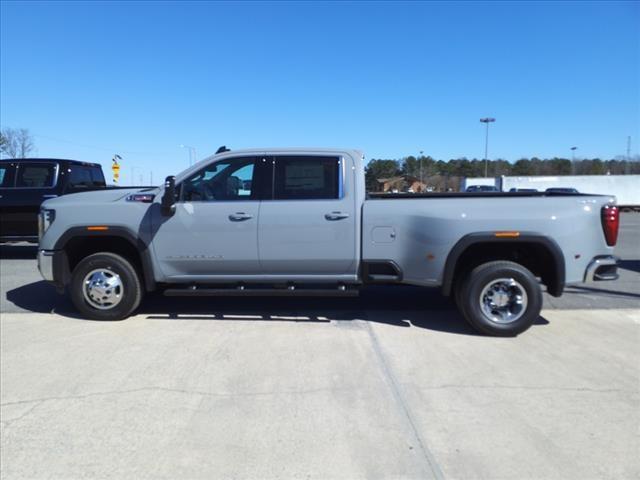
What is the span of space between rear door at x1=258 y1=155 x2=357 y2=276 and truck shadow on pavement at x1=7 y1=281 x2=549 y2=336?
75 centimetres

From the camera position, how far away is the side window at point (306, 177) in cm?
567

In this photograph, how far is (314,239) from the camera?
5582 millimetres

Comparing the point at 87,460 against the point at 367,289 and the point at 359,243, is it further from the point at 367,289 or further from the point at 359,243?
the point at 367,289

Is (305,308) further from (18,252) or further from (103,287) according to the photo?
(18,252)

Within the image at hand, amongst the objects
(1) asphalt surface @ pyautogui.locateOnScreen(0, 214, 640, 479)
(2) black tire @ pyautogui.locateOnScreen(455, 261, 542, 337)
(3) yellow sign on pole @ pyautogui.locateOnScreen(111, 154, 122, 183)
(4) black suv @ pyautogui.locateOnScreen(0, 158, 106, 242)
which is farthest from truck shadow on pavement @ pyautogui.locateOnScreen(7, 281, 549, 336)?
(3) yellow sign on pole @ pyautogui.locateOnScreen(111, 154, 122, 183)

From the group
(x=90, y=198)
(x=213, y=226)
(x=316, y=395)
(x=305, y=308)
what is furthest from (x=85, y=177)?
(x=316, y=395)

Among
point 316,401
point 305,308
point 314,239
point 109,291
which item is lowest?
point 316,401

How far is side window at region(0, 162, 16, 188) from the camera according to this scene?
10.6 meters

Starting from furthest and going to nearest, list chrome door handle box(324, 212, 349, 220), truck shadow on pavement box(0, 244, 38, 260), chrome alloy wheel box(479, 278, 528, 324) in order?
truck shadow on pavement box(0, 244, 38, 260) → chrome door handle box(324, 212, 349, 220) → chrome alloy wheel box(479, 278, 528, 324)

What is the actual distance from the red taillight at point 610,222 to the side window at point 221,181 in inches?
152

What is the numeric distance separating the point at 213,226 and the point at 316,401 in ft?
8.47

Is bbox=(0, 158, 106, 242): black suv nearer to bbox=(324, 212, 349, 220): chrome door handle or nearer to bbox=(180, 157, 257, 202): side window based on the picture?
bbox=(180, 157, 257, 202): side window

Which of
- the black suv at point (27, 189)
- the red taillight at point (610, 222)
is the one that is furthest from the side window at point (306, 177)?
the black suv at point (27, 189)

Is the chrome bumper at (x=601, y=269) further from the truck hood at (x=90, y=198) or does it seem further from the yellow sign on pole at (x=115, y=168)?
the yellow sign on pole at (x=115, y=168)
